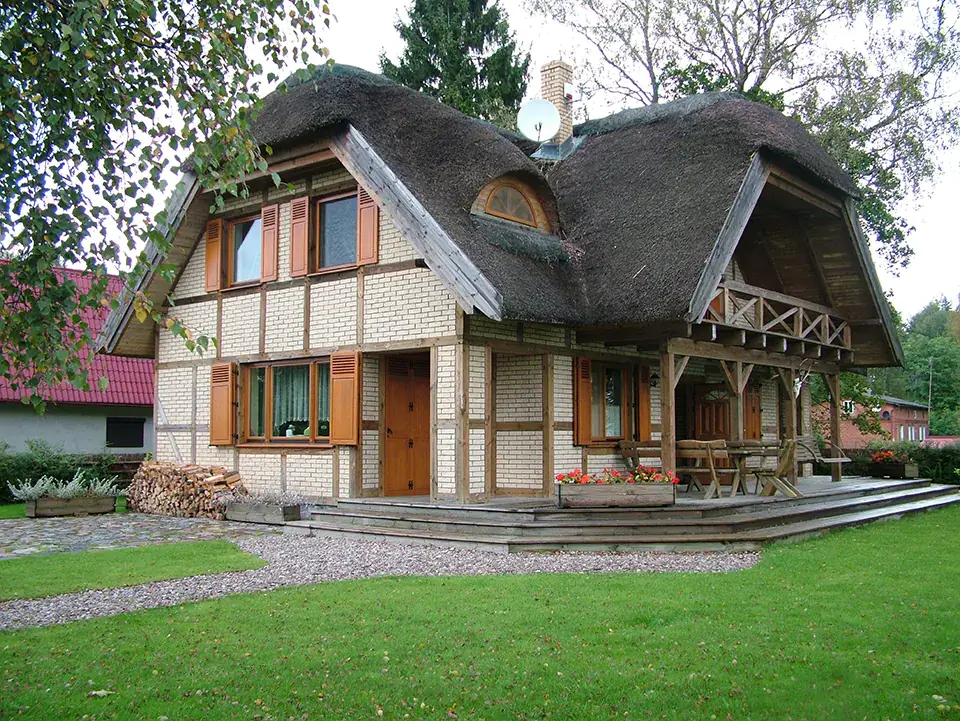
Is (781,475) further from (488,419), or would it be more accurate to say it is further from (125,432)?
(125,432)

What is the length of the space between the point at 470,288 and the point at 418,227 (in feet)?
4.40

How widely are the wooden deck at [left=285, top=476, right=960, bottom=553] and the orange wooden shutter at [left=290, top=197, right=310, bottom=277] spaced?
3915 millimetres

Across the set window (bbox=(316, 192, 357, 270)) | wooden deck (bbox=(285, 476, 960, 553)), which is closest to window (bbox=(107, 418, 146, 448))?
window (bbox=(316, 192, 357, 270))

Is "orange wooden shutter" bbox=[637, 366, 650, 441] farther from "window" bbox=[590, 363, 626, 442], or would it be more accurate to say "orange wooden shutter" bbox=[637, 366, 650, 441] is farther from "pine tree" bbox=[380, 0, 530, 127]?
"pine tree" bbox=[380, 0, 530, 127]

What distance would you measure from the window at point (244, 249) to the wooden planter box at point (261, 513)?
3.92m

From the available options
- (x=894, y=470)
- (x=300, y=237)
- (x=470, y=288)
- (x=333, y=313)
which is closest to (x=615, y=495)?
(x=470, y=288)

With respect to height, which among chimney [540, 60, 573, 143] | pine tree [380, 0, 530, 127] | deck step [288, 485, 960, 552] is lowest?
deck step [288, 485, 960, 552]

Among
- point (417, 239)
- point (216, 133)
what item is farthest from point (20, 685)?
point (417, 239)

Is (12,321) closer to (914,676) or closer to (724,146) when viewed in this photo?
(914,676)

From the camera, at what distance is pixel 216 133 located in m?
5.56

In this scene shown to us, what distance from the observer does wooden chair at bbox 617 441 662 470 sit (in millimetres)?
14008

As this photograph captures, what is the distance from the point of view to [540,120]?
704 inches

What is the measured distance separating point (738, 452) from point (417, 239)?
531 cm

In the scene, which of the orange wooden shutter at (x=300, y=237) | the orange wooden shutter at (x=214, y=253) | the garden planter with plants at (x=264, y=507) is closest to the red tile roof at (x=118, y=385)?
the orange wooden shutter at (x=214, y=253)
